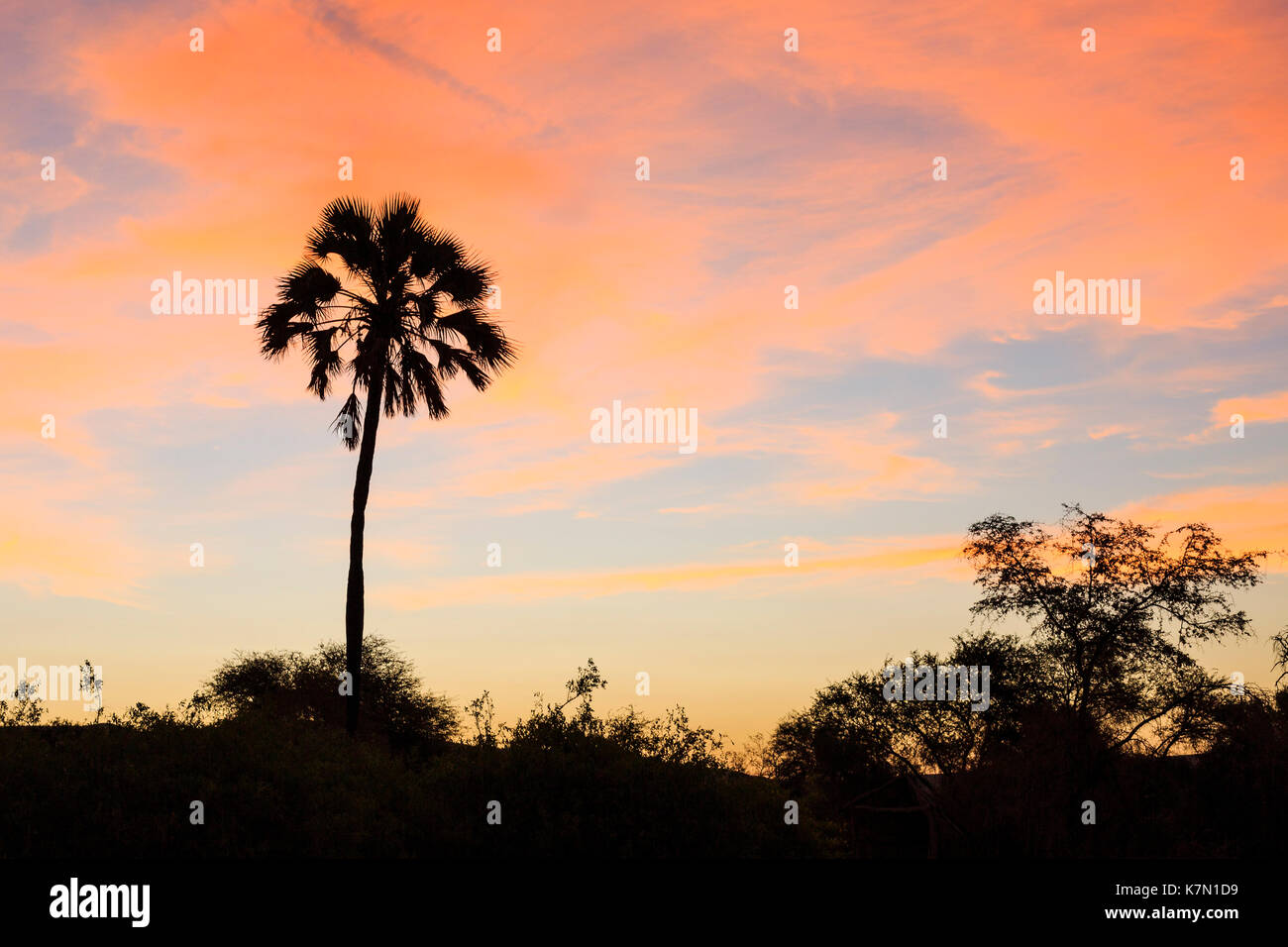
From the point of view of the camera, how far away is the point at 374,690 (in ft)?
146

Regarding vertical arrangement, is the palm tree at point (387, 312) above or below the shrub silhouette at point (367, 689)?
above

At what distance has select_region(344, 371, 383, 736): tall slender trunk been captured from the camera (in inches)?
1065

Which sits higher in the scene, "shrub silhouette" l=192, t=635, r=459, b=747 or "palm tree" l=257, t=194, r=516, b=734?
"palm tree" l=257, t=194, r=516, b=734

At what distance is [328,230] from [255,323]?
10.8 ft

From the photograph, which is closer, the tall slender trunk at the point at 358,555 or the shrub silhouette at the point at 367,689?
the tall slender trunk at the point at 358,555

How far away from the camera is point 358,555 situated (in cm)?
2838

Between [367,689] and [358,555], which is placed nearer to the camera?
[358,555]

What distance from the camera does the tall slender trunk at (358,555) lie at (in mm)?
27056

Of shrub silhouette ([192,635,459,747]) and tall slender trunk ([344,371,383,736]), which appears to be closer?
tall slender trunk ([344,371,383,736])
